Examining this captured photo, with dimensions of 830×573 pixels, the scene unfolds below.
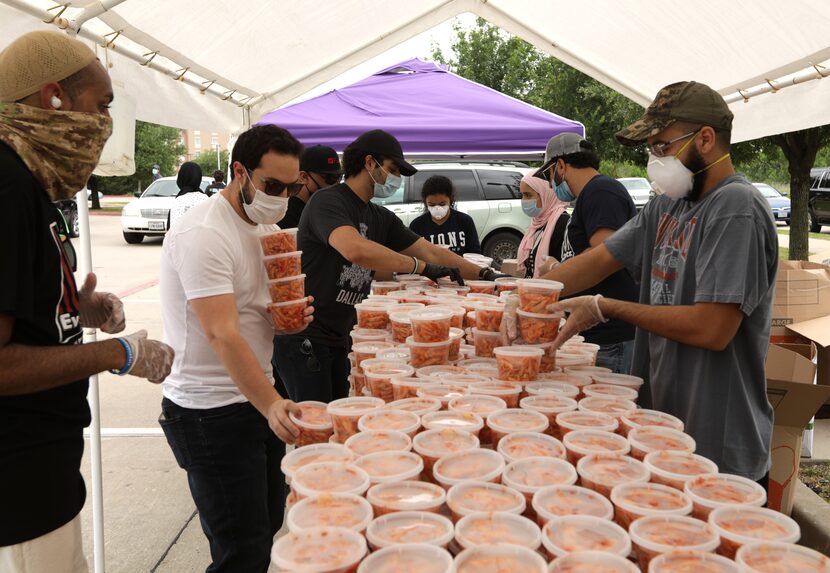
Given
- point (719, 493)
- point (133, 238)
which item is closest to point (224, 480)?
point (719, 493)

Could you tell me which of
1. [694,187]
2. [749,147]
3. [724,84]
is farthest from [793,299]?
[749,147]

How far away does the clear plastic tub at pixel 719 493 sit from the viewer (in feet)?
4.84

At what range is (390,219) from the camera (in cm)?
410

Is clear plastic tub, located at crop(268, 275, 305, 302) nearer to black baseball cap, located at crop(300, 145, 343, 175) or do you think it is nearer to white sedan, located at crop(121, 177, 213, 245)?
black baseball cap, located at crop(300, 145, 343, 175)

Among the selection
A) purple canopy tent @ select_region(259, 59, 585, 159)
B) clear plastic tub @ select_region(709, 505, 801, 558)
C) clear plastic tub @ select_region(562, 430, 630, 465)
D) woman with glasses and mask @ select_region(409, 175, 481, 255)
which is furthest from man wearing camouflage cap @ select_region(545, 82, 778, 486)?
purple canopy tent @ select_region(259, 59, 585, 159)

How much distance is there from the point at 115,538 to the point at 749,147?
34.9 feet

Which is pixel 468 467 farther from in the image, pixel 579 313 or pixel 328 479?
pixel 579 313

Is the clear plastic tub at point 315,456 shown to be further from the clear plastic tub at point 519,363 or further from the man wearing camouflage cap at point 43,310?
the clear plastic tub at point 519,363

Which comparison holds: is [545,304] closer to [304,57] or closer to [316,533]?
[316,533]

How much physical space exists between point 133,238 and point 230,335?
18.6m

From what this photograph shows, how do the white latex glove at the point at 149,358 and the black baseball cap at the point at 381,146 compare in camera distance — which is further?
the black baseball cap at the point at 381,146

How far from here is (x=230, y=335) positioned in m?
2.11

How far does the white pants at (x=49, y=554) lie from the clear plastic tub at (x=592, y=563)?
146cm

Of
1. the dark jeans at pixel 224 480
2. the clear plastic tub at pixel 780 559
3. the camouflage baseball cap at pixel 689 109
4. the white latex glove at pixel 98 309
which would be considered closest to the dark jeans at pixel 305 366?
the dark jeans at pixel 224 480
